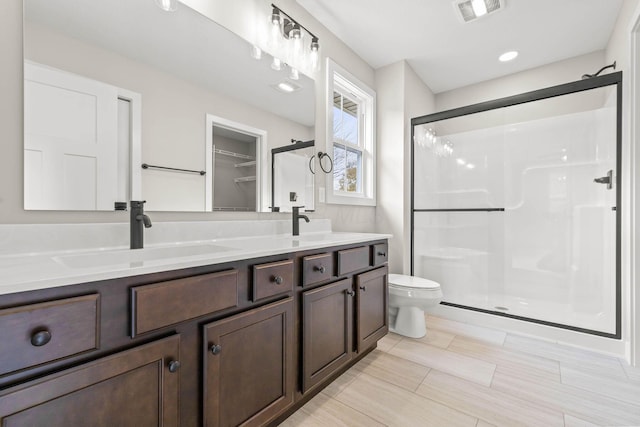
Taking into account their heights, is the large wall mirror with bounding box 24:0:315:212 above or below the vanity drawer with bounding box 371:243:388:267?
above

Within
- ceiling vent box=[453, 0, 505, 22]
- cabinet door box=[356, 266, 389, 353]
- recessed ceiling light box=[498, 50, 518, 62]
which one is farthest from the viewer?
recessed ceiling light box=[498, 50, 518, 62]

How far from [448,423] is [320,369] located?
0.65 metres

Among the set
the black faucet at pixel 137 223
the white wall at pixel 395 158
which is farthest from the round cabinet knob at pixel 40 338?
the white wall at pixel 395 158

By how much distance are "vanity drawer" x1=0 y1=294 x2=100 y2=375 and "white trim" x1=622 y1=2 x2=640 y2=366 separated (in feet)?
9.28

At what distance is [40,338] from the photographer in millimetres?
628

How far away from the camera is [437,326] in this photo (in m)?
2.57

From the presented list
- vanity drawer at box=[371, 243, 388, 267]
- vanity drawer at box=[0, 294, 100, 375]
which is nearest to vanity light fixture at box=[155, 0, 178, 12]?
vanity drawer at box=[0, 294, 100, 375]

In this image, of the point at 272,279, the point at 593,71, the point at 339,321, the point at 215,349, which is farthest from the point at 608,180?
the point at 215,349

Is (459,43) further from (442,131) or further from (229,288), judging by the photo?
(229,288)

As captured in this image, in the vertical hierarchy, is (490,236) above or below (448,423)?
above

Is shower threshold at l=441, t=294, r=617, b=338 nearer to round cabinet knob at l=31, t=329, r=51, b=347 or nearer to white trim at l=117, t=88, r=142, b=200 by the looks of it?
white trim at l=117, t=88, r=142, b=200

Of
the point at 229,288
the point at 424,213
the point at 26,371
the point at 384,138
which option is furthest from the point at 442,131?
the point at 26,371

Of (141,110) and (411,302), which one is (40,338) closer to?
(141,110)

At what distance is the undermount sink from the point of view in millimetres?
996
